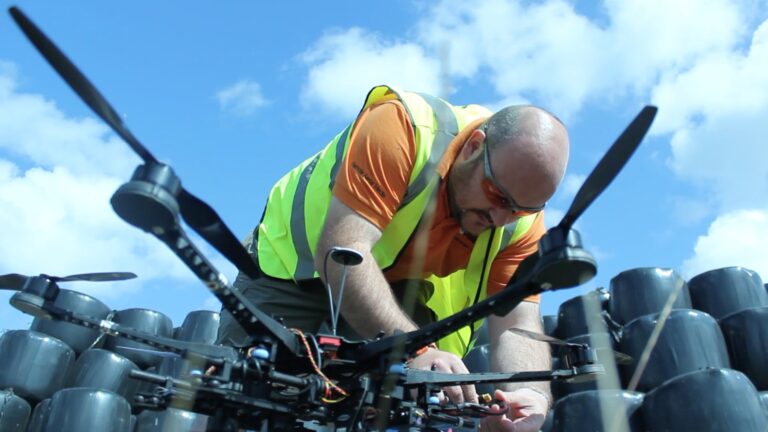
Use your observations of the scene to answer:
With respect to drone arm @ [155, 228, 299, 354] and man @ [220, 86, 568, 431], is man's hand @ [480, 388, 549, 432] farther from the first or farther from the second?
drone arm @ [155, 228, 299, 354]

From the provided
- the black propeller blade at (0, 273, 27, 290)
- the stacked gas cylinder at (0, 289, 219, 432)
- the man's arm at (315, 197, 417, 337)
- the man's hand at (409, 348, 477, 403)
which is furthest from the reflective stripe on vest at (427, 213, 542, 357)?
the stacked gas cylinder at (0, 289, 219, 432)

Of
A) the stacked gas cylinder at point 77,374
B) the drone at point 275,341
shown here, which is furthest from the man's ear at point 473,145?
the stacked gas cylinder at point 77,374

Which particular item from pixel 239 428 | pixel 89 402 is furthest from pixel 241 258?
pixel 89 402

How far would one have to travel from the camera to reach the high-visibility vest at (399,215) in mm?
1972

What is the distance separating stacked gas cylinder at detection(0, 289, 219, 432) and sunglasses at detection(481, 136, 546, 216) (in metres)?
1.93

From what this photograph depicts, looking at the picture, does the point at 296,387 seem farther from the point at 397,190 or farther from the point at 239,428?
the point at 397,190

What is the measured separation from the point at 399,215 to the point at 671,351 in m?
2.29

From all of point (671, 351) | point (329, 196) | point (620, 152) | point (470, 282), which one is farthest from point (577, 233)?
point (671, 351)

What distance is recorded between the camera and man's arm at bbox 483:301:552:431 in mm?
1723

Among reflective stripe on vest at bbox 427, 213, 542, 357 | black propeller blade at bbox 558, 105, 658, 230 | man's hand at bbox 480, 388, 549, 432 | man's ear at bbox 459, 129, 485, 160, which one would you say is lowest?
man's hand at bbox 480, 388, 549, 432

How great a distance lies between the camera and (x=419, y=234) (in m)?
2.01

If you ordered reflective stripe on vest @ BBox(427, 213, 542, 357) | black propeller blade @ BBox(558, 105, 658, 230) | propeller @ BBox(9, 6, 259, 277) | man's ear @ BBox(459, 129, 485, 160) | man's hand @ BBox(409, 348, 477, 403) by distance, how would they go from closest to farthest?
propeller @ BBox(9, 6, 259, 277)
black propeller blade @ BBox(558, 105, 658, 230)
man's hand @ BBox(409, 348, 477, 403)
man's ear @ BBox(459, 129, 485, 160)
reflective stripe on vest @ BBox(427, 213, 542, 357)

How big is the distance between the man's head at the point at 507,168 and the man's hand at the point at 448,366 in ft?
1.52

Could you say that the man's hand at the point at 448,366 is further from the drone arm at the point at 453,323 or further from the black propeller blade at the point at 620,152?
the black propeller blade at the point at 620,152
